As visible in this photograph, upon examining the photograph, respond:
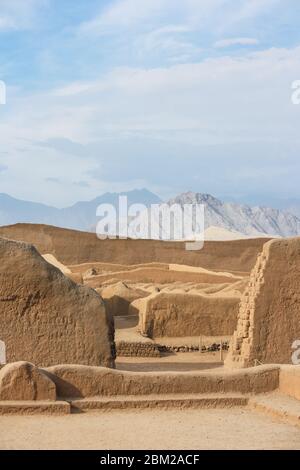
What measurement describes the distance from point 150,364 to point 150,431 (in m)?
9.52

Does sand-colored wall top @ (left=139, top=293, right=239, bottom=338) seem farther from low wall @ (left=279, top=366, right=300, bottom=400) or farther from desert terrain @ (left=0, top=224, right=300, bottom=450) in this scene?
low wall @ (left=279, top=366, right=300, bottom=400)

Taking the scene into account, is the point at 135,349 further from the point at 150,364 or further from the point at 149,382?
the point at 149,382

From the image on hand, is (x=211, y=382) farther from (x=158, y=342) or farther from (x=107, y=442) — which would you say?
(x=158, y=342)

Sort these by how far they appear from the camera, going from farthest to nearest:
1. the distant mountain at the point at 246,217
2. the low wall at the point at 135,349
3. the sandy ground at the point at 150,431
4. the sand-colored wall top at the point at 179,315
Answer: the distant mountain at the point at 246,217, the sand-colored wall top at the point at 179,315, the low wall at the point at 135,349, the sandy ground at the point at 150,431

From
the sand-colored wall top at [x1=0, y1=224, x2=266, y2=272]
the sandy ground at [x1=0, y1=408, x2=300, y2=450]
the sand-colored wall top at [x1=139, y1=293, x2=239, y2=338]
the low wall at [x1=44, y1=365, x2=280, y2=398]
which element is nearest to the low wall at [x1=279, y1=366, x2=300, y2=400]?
the low wall at [x1=44, y1=365, x2=280, y2=398]

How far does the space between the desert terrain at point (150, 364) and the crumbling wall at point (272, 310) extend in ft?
0.06

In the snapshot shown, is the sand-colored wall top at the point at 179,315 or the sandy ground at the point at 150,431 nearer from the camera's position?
the sandy ground at the point at 150,431

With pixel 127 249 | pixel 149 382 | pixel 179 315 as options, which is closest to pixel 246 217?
pixel 127 249

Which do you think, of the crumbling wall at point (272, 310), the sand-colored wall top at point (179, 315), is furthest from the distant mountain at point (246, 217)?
the crumbling wall at point (272, 310)

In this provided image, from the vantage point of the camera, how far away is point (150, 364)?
19.5 meters

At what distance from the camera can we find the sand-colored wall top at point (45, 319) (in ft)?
45.5

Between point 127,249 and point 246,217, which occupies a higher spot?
point 246,217

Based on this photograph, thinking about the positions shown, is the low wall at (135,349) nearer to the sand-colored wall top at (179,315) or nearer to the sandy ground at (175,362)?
the sandy ground at (175,362)

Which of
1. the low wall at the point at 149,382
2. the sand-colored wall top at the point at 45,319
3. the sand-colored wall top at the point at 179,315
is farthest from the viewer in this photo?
the sand-colored wall top at the point at 179,315
